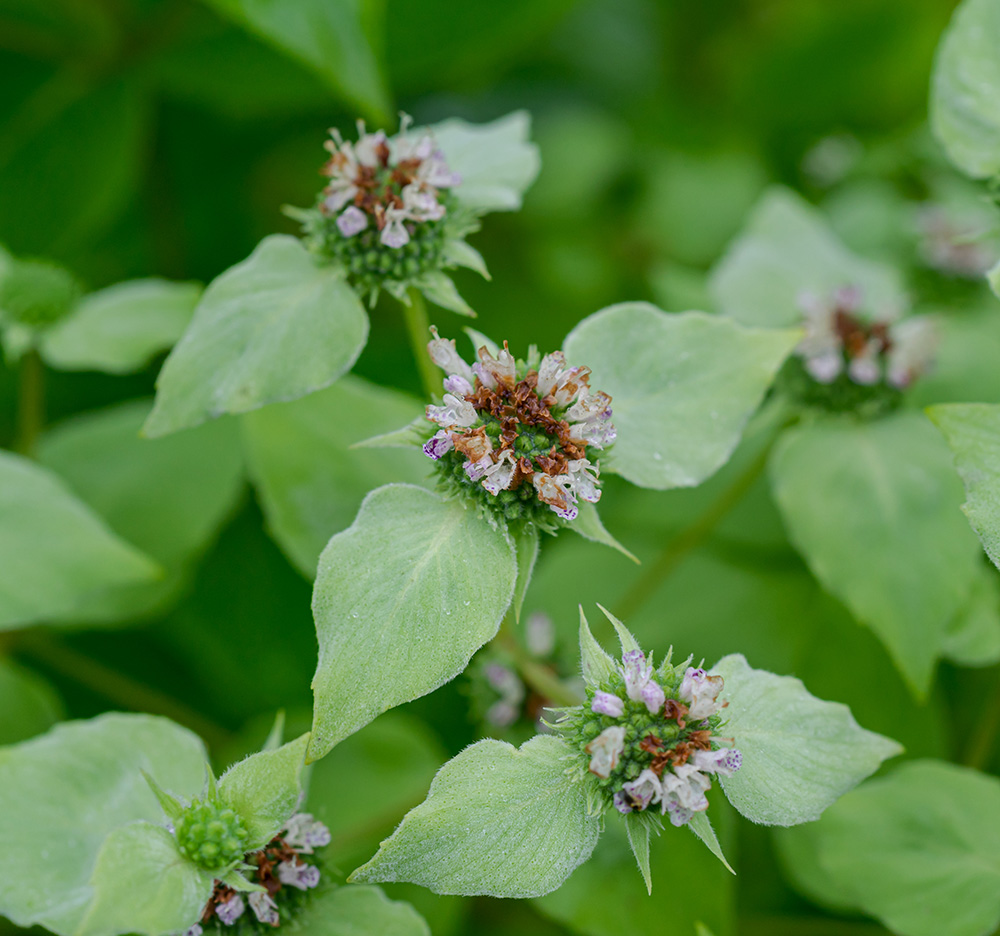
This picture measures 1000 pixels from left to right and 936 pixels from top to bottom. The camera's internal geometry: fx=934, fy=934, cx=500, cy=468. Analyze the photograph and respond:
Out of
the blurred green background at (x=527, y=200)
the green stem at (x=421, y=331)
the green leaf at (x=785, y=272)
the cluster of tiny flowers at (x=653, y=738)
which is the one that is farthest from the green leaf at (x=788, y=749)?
the green leaf at (x=785, y=272)

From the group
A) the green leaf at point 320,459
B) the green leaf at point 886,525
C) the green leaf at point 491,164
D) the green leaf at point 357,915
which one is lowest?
the green leaf at point 886,525

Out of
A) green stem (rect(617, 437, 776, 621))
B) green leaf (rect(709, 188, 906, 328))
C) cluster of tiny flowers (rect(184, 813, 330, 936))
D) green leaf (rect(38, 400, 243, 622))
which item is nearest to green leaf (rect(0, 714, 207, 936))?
cluster of tiny flowers (rect(184, 813, 330, 936))

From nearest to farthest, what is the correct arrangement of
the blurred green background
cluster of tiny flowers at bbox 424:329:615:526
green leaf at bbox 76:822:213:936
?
green leaf at bbox 76:822:213:936
cluster of tiny flowers at bbox 424:329:615:526
the blurred green background

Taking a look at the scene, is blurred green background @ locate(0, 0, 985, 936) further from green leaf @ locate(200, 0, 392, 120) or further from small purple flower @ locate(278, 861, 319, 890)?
small purple flower @ locate(278, 861, 319, 890)

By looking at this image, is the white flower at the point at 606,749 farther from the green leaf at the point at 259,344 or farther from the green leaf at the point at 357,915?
the green leaf at the point at 259,344

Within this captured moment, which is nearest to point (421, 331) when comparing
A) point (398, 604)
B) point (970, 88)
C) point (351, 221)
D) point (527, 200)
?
point (351, 221)

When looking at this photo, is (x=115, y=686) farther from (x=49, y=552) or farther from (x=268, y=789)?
(x=268, y=789)
